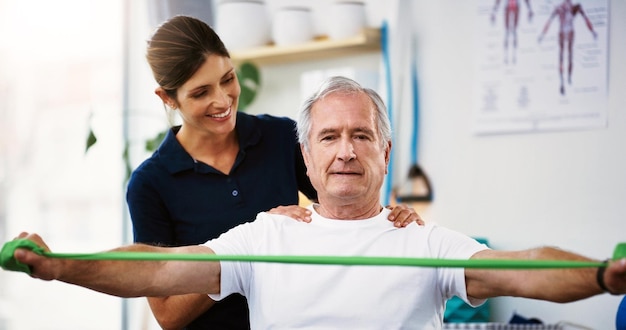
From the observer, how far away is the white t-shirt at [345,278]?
192cm

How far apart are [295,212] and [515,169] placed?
5.07ft

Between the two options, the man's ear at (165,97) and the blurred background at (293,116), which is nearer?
the man's ear at (165,97)

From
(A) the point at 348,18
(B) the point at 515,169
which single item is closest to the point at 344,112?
(B) the point at 515,169

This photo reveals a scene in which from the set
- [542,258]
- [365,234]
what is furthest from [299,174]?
[542,258]

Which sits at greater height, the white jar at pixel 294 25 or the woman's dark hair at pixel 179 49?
the white jar at pixel 294 25

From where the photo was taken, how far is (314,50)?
379cm

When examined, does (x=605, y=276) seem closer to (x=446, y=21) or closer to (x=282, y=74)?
(x=446, y=21)

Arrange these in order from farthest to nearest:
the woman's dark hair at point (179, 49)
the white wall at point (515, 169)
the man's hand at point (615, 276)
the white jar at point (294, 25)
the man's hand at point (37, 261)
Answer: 1. the white jar at point (294, 25)
2. the white wall at point (515, 169)
3. the woman's dark hair at point (179, 49)
4. the man's hand at point (37, 261)
5. the man's hand at point (615, 276)

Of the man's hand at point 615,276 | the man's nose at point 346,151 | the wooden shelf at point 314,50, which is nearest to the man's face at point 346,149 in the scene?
the man's nose at point 346,151

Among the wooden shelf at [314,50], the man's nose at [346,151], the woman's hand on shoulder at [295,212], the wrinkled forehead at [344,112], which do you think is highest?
the wooden shelf at [314,50]

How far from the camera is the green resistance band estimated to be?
62.2 inches

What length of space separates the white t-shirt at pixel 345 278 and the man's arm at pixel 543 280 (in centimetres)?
6

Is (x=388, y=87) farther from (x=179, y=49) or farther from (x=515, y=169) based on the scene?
(x=179, y=49)

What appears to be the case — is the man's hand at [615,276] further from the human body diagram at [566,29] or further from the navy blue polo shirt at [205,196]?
the human body diagram at [566,29]
